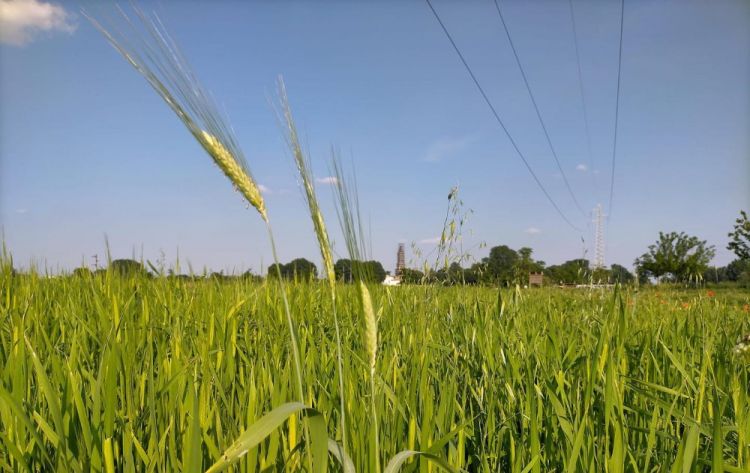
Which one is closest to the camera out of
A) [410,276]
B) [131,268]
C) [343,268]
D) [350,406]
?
[350,406]

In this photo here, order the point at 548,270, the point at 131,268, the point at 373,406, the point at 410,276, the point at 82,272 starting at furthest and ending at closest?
the point at 548,270 → the point at 82,272 → the point at 131,268 → the point at 410,276 → the point at 373,406

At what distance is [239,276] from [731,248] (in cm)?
3264

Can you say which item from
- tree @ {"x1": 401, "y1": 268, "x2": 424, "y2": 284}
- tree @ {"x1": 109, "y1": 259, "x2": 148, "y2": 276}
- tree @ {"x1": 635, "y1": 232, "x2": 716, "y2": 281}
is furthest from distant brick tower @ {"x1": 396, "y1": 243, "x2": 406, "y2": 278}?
tree @ {"x1": 635, "y1": 232, "x2": 716, "y2": 281}

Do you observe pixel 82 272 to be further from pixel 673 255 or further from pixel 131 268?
pixel 673 255

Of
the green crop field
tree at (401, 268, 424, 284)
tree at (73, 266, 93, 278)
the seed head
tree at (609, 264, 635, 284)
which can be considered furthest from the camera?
tree at (73, 266, 93, 278)

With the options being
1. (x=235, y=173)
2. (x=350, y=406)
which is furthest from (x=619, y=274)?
(x=235, y=173)

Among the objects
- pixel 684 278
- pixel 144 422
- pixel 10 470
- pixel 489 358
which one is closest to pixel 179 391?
pixel 144 422

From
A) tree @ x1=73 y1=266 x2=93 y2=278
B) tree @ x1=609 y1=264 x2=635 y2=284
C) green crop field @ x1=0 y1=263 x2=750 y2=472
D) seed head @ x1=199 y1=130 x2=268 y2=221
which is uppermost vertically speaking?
seed head @ x1=199 y1=130 x2=268 y2=221

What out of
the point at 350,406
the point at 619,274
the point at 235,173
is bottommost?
the point at 350,406

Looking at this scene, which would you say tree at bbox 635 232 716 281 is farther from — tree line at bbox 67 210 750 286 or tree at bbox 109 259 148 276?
tree at bbox 109 259 148 276

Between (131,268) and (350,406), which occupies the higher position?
(131,268)

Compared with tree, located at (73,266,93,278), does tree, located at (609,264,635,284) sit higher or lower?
lower

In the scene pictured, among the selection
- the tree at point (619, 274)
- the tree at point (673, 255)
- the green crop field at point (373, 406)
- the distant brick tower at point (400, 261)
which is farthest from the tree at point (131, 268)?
the tree at point (673, 255)

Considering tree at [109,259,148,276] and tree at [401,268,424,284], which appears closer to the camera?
tree at [401,268,424,284]
